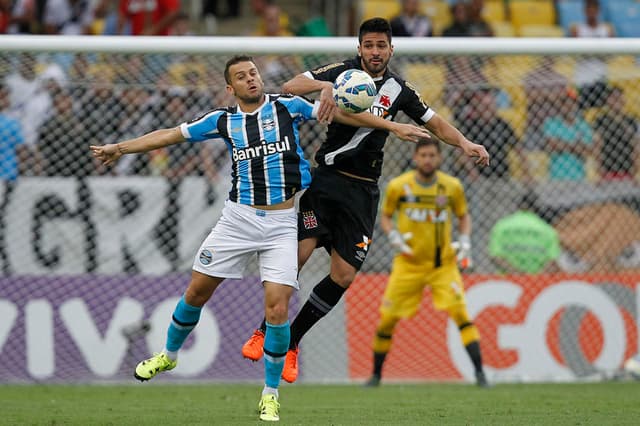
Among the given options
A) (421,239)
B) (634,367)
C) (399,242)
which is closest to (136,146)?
(399,242)

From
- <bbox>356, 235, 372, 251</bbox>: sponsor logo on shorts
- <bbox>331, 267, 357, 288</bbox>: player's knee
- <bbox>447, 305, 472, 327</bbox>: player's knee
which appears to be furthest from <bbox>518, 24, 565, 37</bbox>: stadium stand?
<bbox>331, 267, 357, 288</bbox>: player's knee

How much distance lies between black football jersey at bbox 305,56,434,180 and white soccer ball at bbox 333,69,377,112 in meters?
0.54

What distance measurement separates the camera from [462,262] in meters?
11.1

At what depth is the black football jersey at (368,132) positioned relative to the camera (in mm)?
7852

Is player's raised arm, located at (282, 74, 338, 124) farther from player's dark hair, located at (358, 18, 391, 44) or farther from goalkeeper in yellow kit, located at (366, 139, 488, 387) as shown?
goalkeeper in yellow kit, located at (366, 139, 488, 387)

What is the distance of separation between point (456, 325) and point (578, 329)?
5.20ft

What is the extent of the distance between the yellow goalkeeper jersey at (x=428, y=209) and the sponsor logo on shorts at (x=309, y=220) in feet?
11.3

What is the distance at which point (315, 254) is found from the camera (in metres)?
12.2

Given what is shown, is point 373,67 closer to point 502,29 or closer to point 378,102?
point 378,102

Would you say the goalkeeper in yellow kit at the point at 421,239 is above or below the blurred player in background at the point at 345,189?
below

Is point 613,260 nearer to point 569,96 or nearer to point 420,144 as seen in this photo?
point 569,96

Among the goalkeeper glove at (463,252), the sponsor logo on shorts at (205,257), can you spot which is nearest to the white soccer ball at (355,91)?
the sponsor logo on shorts at (205,257)

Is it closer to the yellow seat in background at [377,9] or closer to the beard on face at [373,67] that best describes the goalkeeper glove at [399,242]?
the beard on face at [373,67]

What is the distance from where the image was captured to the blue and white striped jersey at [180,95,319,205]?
7.58 m
